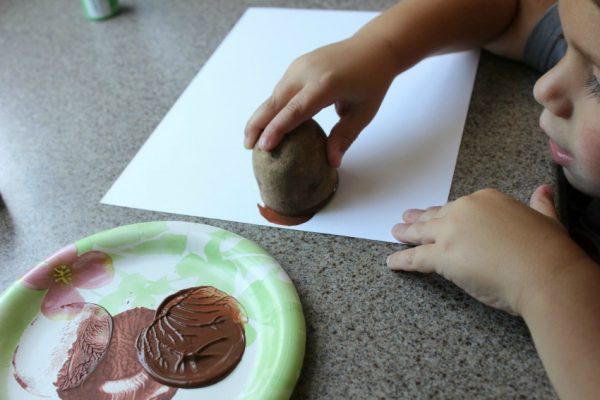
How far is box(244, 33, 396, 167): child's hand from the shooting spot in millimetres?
680

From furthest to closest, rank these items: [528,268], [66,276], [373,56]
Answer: [373,56] < [66,276] < [528,268]

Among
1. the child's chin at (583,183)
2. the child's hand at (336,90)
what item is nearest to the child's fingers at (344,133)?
the child's hand at (336,90)

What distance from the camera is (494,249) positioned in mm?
547

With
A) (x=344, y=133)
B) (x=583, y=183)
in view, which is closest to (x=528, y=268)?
(x=583, y=183)

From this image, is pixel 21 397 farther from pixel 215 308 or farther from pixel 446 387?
pixel 446 387

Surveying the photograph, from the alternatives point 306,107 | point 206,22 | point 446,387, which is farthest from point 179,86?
point 446,387

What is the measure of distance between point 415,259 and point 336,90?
23 cm

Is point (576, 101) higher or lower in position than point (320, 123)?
higher

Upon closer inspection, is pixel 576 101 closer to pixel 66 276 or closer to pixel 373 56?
pixel 373 56

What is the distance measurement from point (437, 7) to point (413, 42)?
63 millimetres

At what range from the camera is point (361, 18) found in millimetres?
1002

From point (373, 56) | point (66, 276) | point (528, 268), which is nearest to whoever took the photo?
point (528, 268)

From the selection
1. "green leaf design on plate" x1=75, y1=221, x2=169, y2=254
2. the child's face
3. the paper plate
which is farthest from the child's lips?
"green leaf design on plate" x1=75, y1=221, x2=169, y2=254

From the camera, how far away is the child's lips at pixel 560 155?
0.64 m
